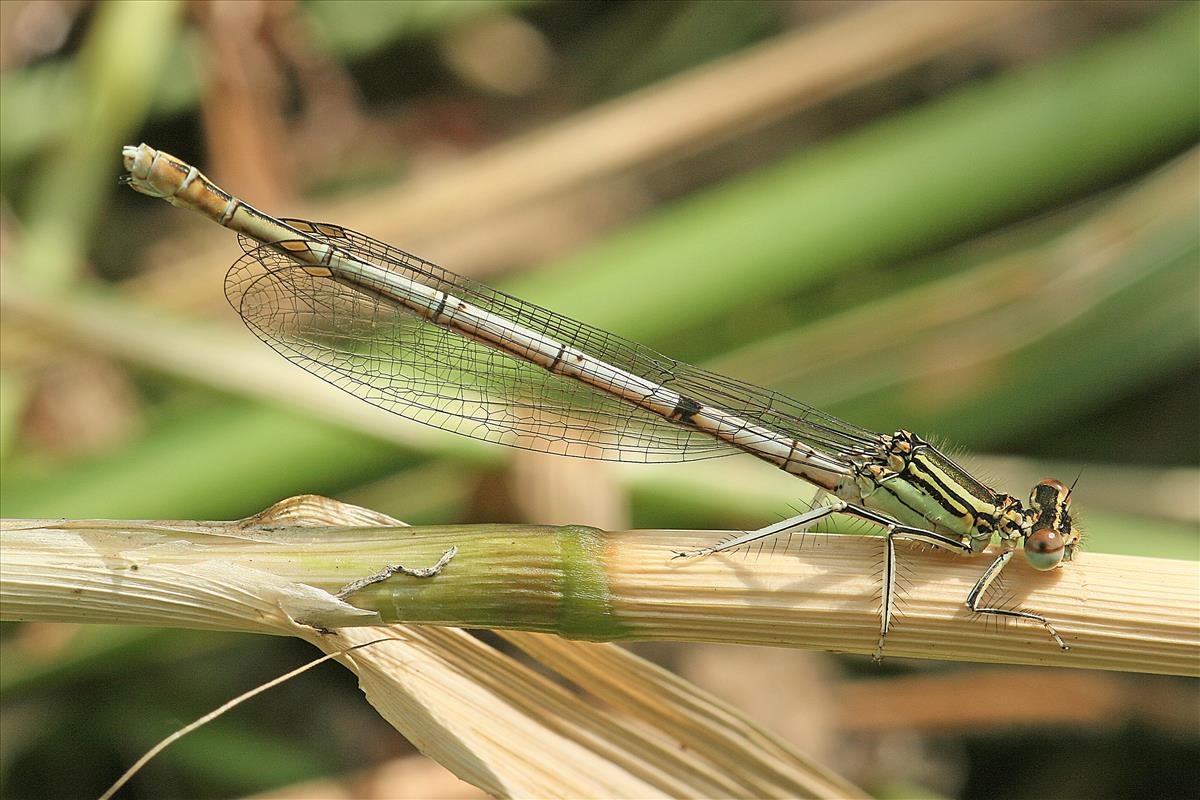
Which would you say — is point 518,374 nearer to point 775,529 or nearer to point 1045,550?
point 775,529

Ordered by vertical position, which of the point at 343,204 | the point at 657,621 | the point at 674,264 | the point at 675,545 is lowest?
Answer: the point at 657,621

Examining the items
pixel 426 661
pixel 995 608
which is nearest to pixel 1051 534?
pixel 995 608

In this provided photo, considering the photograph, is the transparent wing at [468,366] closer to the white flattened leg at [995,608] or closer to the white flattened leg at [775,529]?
the white flattened leg at [775,529]

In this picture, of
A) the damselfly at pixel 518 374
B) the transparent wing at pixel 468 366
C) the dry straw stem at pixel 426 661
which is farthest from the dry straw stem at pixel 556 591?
the transparent wing at pixel 468 366

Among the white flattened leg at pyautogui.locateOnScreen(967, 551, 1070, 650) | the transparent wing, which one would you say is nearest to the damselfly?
the transparent wing

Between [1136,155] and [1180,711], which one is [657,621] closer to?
[1180,711]

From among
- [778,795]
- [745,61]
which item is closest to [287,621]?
[778,795]
